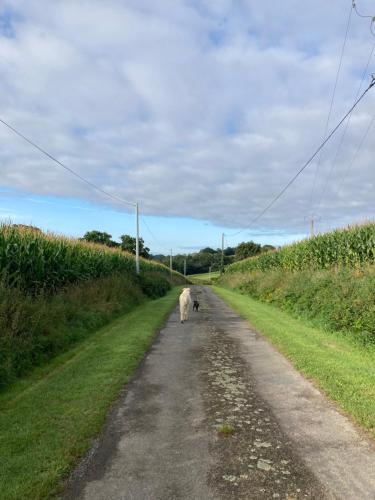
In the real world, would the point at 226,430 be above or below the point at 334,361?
below

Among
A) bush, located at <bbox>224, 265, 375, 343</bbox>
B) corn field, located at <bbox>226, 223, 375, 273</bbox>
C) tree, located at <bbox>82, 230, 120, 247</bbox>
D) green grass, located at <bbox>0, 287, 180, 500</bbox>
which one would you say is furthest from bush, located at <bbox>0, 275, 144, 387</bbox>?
tree, located at <bbox>82, 230, 120, 247</bbox>

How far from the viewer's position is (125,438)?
4.80 m

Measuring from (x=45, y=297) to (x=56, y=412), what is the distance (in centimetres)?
690

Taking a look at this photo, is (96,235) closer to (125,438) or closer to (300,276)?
(300,276)

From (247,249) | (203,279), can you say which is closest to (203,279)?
(203,279)

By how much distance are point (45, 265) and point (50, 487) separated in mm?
9811

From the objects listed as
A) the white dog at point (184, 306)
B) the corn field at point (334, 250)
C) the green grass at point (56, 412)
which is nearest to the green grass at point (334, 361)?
the white dog at point (184, 306)

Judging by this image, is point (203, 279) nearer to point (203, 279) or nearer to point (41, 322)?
point (203, 279)

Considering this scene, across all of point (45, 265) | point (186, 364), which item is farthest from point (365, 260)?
point (45, 265)

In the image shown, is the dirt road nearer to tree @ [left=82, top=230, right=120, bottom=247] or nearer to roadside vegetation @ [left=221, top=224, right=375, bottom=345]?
roadside vegetation @ [left=221, top=224, right=375, bottom=345]

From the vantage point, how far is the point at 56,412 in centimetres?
562

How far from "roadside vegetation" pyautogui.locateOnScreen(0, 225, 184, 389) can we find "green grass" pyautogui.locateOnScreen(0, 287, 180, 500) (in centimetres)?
59

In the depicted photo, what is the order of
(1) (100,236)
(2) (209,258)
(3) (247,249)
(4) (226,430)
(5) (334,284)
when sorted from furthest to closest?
(2) (209,258)
(3) (247,249)
(1) (100,236)
(5) (334,284)
(4) (226,430)

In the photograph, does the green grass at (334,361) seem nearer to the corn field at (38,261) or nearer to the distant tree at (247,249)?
the corn field at (38,261)
